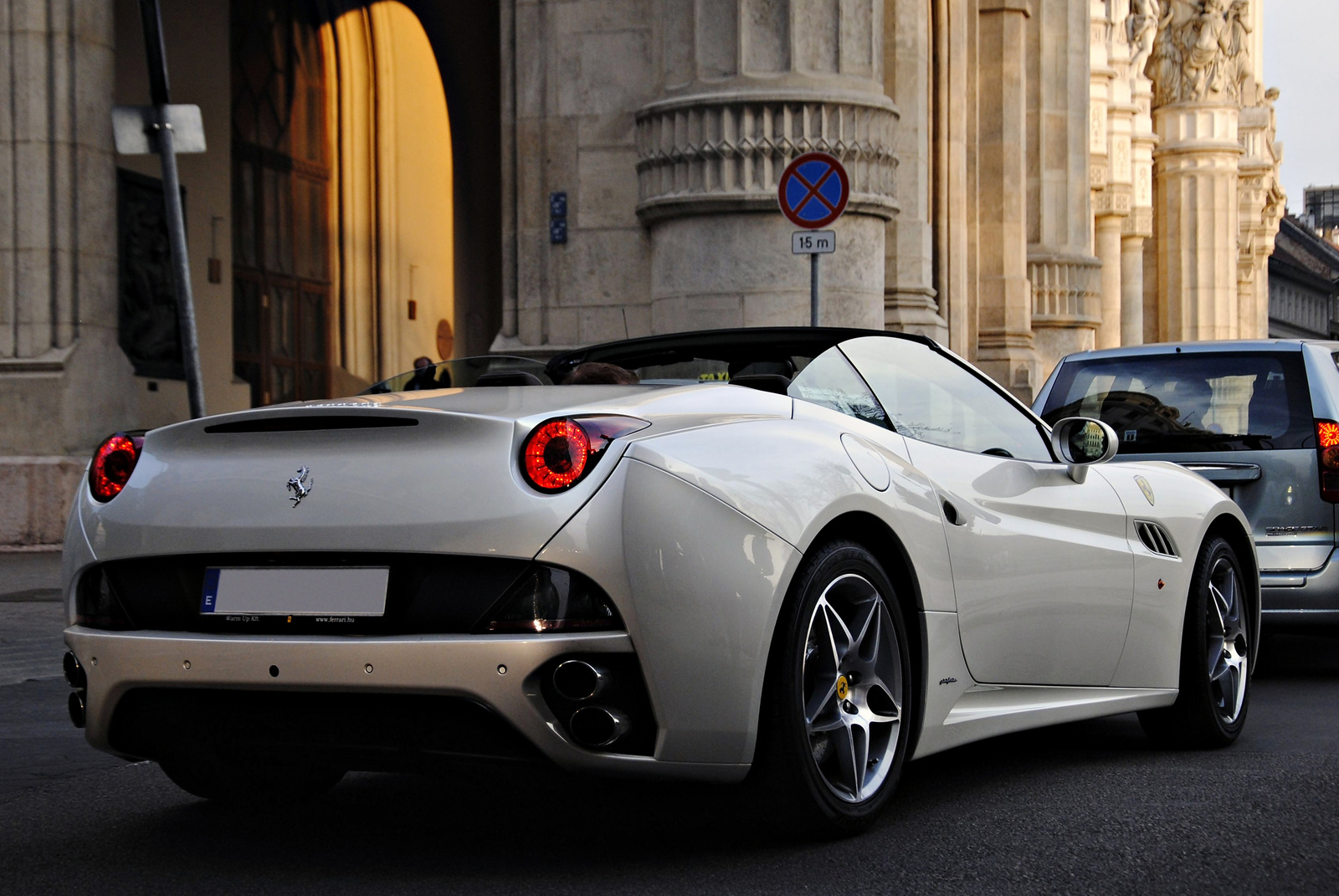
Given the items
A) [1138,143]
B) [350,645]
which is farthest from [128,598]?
[1138,143]

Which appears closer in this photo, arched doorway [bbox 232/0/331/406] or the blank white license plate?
the blank white license plate

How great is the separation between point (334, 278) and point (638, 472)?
2161 centimetres

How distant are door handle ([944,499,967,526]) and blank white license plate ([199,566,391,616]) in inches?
61.6

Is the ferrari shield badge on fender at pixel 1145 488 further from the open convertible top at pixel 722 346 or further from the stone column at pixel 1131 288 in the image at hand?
the stone column at pixel 1131 288

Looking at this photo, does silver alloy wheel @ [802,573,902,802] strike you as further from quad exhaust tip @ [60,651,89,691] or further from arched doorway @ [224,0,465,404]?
arched doorway @ [224,0,465,404]

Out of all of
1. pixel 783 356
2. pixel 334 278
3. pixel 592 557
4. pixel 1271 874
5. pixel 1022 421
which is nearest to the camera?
pixel 592 557

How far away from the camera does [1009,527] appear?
16.2ft

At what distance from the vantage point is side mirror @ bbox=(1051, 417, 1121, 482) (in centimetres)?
540

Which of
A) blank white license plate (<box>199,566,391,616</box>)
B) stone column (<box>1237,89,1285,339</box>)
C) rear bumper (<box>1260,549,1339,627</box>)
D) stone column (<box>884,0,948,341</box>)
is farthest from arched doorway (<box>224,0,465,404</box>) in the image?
stone column (<box>1237,89,1285,339</box>)

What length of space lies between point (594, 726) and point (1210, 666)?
9.88 feet

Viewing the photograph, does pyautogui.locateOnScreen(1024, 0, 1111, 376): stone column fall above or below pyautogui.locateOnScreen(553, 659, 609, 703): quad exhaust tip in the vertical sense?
above

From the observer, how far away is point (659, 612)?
12.1ft

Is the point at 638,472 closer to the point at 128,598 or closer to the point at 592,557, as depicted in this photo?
the point at 592,557

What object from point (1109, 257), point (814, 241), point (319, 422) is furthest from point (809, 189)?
point (1109, 257)
